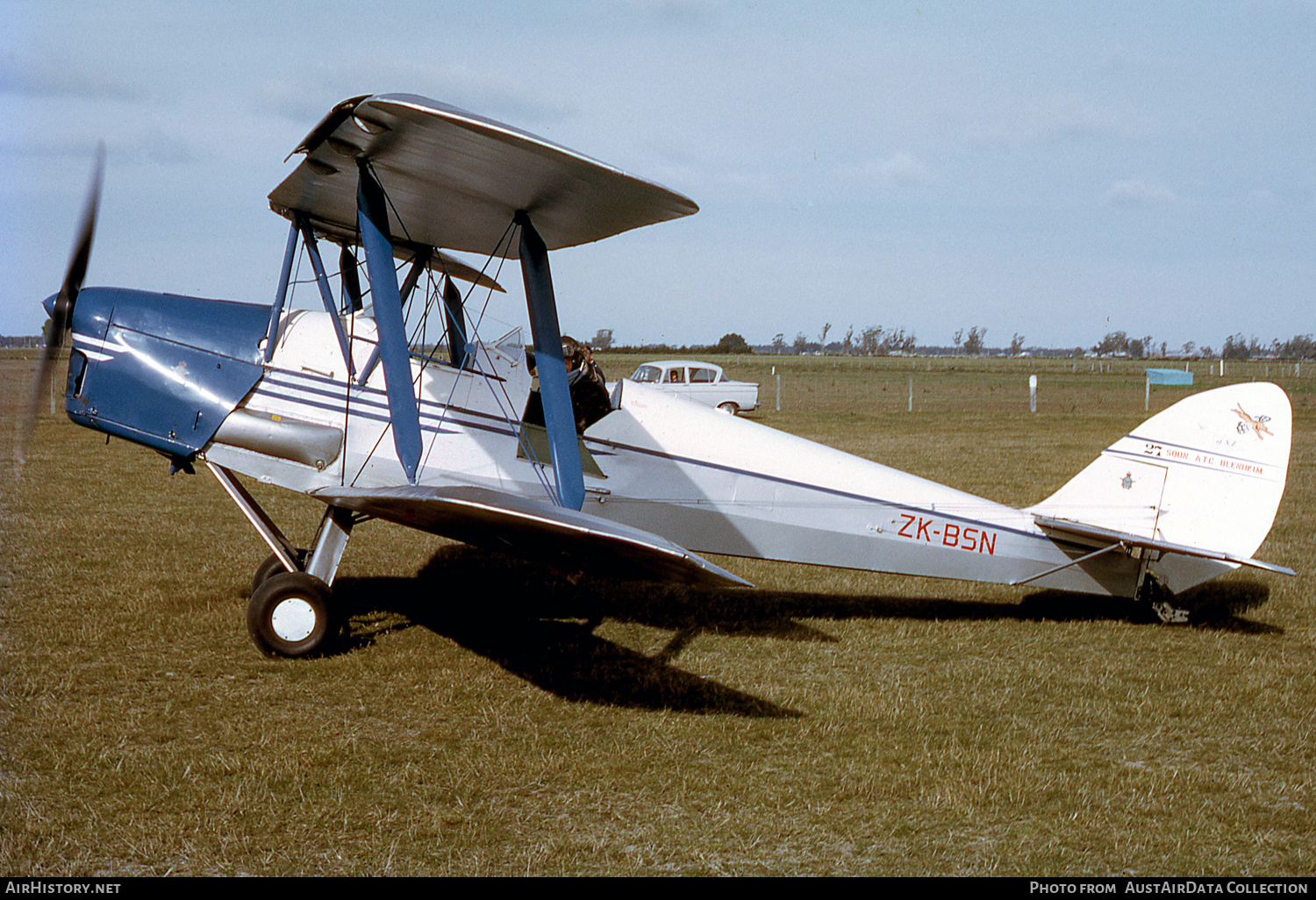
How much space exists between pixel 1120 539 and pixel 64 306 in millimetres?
7185

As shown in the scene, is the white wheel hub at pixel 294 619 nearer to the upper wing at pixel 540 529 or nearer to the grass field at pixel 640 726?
the grass field at pixel 640 726

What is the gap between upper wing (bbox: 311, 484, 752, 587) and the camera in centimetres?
421

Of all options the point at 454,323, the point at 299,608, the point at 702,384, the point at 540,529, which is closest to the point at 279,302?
the point at 454,323

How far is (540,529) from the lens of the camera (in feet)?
14.8

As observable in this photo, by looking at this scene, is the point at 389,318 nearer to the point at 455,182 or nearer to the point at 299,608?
the point at 455,182

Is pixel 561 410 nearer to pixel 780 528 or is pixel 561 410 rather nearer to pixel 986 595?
pixel 780 528

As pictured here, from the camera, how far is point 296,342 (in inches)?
241

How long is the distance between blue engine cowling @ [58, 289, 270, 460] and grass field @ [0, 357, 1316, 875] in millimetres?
1432

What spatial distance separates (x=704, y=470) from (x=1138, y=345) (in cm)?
11824

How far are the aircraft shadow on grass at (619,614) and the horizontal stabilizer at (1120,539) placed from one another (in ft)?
2.59

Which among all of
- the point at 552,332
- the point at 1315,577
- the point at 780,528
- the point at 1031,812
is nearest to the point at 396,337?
the point at 552,332

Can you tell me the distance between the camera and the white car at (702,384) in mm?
26250

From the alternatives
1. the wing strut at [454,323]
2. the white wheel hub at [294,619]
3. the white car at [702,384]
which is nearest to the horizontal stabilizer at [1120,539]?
the wing strut at [454,323]

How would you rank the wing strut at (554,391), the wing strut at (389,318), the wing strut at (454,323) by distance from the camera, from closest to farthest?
the wing strut at (389,318) → the wing strut at (554,391) → the wing strut at (454,323)
